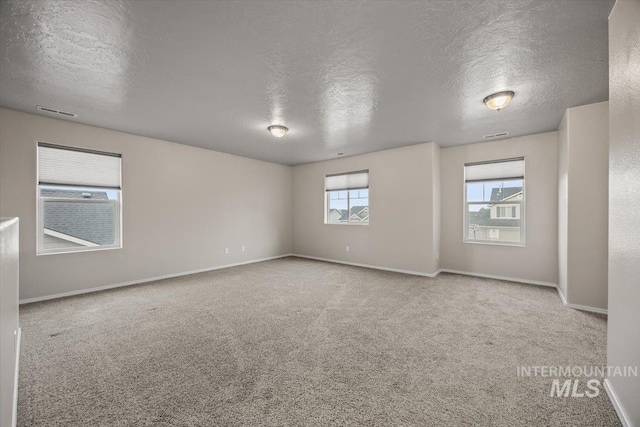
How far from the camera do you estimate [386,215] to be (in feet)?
18.3

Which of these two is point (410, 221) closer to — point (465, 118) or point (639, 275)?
point (465, 118)

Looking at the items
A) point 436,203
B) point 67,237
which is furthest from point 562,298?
point 67,237

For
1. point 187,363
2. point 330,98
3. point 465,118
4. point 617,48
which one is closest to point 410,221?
point 465,118

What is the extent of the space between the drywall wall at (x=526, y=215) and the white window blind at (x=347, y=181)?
1.65 meters

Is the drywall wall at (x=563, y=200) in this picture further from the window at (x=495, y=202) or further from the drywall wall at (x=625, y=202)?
the drywall wall at (x=625, y=202)

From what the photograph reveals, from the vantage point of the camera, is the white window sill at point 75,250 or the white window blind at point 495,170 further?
the white window blind at point 495,170

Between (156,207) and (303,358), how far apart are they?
405 centimetres

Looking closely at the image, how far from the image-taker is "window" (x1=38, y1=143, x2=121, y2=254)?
372 centimetres

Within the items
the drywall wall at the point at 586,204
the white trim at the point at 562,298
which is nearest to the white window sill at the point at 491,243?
the white trim at the point at 562,298

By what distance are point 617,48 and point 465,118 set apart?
2.05m

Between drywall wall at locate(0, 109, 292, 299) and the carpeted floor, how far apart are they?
52cm

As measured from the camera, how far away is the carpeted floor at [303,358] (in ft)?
5.36

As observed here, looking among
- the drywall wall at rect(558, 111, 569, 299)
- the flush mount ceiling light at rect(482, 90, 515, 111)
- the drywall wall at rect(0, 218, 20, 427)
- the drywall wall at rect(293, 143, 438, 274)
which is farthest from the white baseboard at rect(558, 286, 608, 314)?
the drywall wall at rect(0, 218, 20, 427)

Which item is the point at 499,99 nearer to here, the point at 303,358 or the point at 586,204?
the point at 586,204
